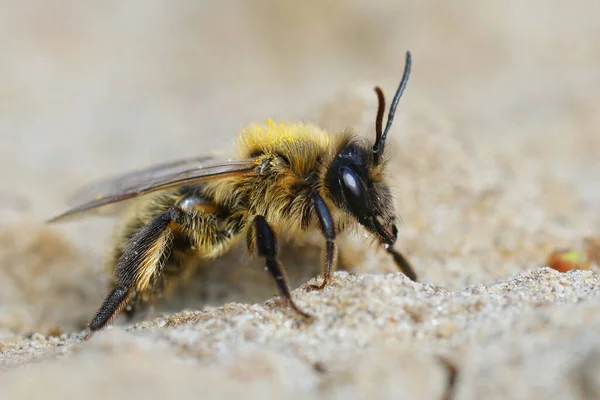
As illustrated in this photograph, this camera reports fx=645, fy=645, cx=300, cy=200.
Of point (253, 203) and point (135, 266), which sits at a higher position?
point (253, 203)

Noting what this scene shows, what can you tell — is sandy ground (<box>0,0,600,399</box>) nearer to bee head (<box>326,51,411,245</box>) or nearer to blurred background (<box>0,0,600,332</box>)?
blurred background (<box>0,0,600,332</box>)

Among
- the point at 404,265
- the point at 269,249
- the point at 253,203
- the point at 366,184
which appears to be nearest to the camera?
the point at 269,249

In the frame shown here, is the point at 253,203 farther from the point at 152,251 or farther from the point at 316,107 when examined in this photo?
the point at 316,107

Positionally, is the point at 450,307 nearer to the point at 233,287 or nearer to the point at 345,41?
the point at 233,287

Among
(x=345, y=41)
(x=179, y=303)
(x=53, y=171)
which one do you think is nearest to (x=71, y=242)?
(x=179, y=303)

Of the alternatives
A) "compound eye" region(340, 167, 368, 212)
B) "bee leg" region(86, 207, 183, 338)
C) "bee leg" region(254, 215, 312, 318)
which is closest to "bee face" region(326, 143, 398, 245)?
"compound eye" region(340, 167, 368, 212)

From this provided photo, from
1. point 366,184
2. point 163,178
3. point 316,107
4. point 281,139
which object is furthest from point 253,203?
point 316,107

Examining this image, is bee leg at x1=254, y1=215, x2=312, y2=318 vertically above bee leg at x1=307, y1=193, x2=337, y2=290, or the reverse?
bee leg at x1=307, y1=193, x2=337, y2=290
